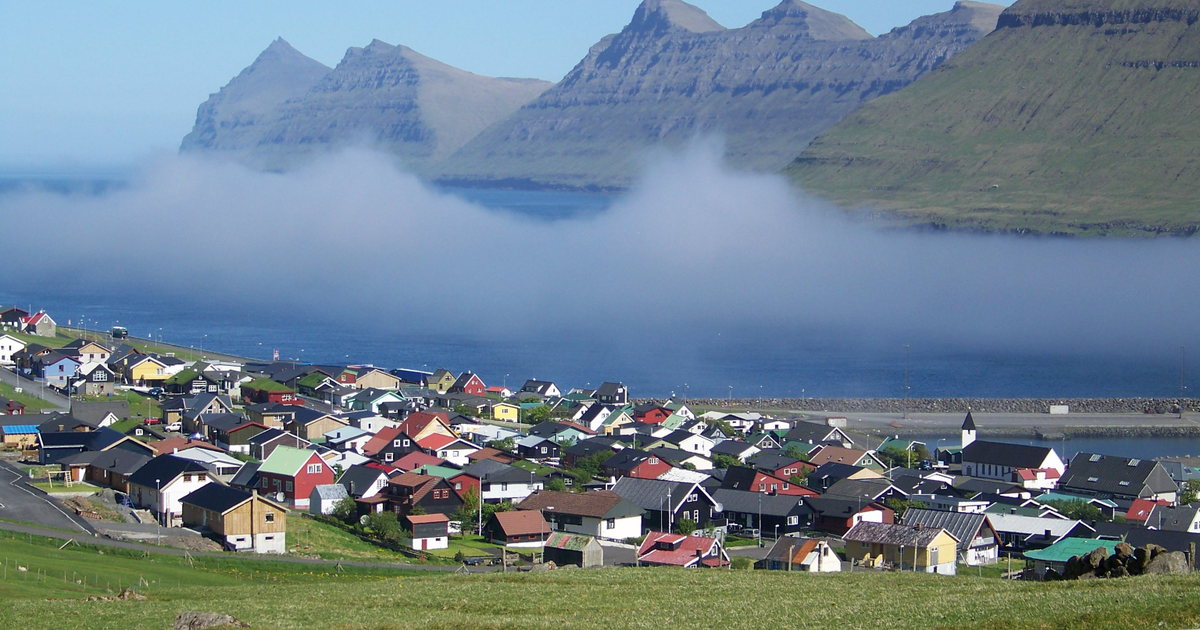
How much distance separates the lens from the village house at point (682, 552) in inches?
814

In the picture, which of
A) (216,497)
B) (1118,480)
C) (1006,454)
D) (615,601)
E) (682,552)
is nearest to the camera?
(615,601)

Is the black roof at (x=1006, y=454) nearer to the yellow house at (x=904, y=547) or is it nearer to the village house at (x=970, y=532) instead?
the village house at (x=970, y=532)

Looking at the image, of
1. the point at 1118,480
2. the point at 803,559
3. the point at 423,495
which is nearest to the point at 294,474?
the point at 423,495

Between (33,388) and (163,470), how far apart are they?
1885 cm

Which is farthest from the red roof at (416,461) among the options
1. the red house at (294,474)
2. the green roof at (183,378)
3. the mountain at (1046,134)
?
the mountain at (1046,134)

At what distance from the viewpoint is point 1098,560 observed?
561 inches

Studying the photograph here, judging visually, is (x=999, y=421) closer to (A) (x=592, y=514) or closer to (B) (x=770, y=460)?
(B) (x=770, y=460)

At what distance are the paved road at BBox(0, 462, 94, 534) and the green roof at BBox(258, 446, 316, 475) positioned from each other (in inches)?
181

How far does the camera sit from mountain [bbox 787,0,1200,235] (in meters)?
136

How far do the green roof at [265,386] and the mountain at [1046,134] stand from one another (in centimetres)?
10175

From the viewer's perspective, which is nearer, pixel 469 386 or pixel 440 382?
pixel 469 386

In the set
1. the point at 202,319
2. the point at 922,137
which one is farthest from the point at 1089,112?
the point at 202,319

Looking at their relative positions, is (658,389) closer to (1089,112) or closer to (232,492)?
(232,492)

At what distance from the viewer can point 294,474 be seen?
26.7 m
